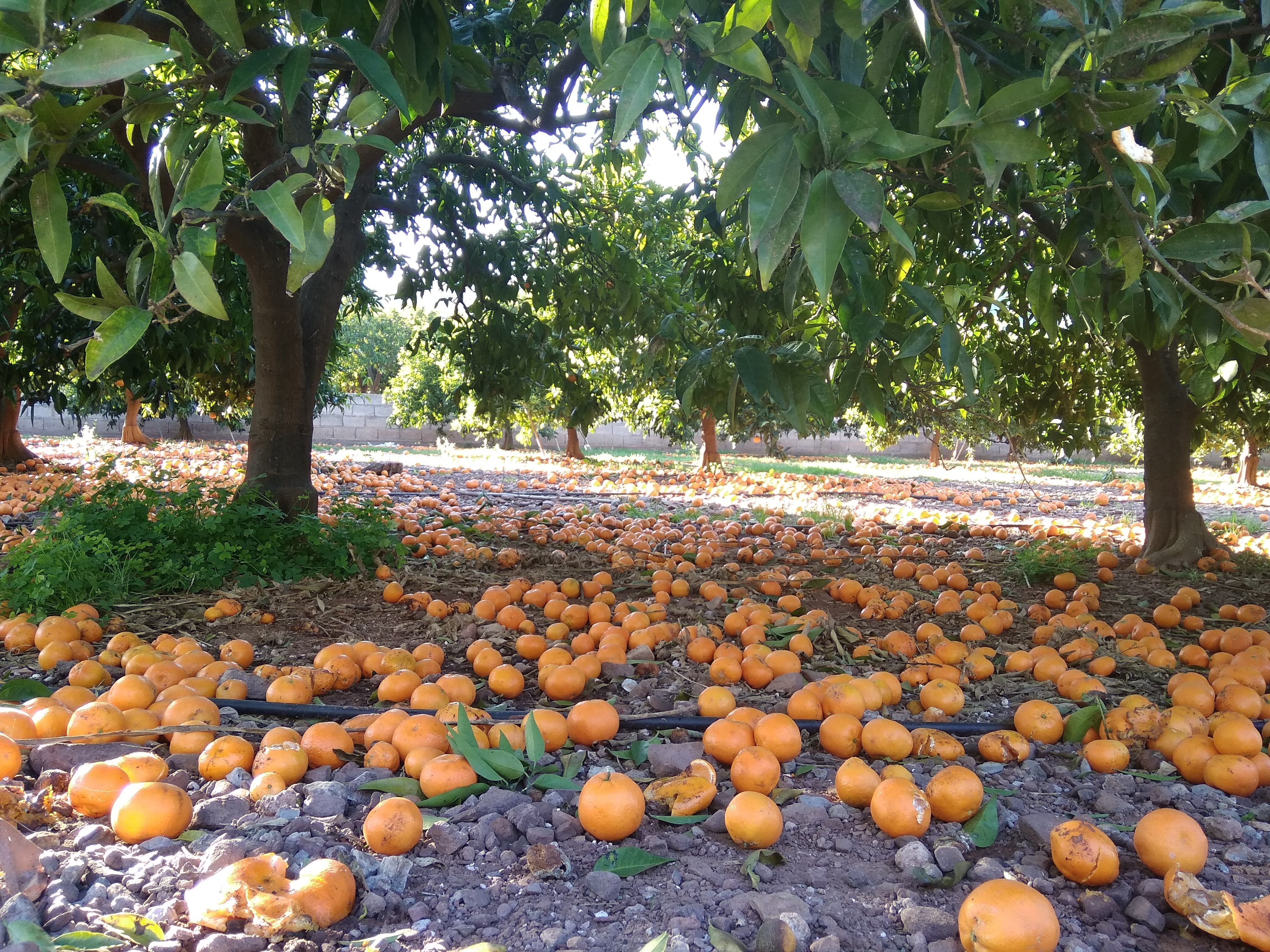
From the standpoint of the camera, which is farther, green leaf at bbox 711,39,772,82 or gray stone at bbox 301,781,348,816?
gray stone at bbox 301,781,348,816

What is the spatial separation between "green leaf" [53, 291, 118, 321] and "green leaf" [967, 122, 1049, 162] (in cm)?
149

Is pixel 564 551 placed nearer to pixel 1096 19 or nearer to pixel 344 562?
pixel 344 562

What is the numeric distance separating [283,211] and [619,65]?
0.57 metres

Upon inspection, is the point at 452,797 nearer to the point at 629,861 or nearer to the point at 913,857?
the point at 629,861

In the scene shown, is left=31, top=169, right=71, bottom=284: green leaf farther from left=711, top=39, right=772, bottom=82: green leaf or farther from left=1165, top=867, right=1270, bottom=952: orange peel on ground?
left=1165, top=867, right=1270, bottom=952: orange peel on ground

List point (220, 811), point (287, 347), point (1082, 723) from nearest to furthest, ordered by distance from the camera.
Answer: point (220, 811) → point (1082, 723) → point (287, 347)

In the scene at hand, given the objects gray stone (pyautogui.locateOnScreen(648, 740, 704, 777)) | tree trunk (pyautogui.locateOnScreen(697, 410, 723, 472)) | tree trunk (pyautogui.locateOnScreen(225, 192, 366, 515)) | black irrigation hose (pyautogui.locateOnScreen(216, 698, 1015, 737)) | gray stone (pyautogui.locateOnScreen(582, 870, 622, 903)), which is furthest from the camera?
tree trunk (pyautogui.locateOnScreen(697, 410, 723, 472))

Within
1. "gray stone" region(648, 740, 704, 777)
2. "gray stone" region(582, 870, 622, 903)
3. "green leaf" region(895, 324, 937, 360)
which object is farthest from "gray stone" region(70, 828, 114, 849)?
"green leaf" region(895, 324, 937, 360)

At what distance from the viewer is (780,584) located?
439cm

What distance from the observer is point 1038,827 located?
1778mm

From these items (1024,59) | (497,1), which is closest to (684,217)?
(497,1)

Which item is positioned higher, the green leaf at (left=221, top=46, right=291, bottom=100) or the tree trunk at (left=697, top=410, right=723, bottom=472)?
the green leaf at (left=221, top=46, right=291, bottom=100)

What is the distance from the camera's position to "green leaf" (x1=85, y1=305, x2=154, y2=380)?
1260mm

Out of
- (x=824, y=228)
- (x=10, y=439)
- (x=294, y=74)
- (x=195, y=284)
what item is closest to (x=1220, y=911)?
(x=824, y=228)
